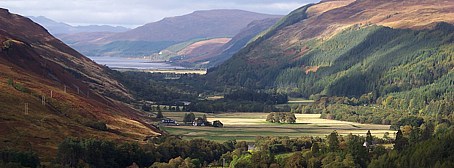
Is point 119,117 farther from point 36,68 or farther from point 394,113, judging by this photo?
point 394,113

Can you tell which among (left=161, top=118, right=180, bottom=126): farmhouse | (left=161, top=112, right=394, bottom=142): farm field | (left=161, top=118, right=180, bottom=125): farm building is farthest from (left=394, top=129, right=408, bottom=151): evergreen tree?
(left=161, top=118, right=180, bottom=125): farm building

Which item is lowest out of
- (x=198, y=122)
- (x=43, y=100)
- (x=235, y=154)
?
(x=235, y=154)

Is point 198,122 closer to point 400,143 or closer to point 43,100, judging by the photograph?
point 43,100

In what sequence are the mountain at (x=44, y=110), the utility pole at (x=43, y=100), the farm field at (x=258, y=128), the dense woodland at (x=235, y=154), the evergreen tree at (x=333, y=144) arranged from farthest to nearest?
1. the farm field at (x=258, y=128)
2. the utility pole at (x=43, y=100)
3. the evergreen tree at (x=333, y=144)
4. the mountain at (x=44, y=110)
5. the dense woodland at (x=235, y=154)

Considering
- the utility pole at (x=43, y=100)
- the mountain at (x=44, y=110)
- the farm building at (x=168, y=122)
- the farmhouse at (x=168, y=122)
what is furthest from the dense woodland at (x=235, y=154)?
the farm building at (x=168, y=122)

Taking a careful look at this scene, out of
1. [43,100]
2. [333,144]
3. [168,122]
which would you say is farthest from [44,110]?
[168,122]

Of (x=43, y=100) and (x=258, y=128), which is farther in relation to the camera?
(x=258, y=128)

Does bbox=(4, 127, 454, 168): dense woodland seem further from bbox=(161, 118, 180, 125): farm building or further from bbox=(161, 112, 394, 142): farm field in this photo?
bbox=(161, 118, 180, 125): farm building

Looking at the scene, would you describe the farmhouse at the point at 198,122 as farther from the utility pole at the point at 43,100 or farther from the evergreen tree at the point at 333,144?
the evergreen tree at the point at 333,144
